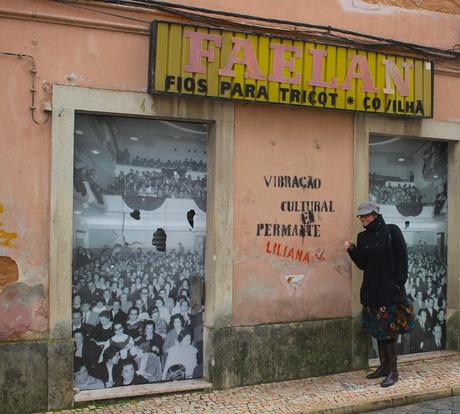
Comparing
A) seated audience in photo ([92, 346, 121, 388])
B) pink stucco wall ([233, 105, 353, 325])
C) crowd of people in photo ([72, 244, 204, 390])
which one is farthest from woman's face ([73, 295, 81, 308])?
pink stucco wall ([233, 105, 353, 325])

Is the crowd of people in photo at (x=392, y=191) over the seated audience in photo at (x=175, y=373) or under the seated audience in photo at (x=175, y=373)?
over

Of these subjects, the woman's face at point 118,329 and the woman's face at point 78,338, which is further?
the woman's face at point 118,329

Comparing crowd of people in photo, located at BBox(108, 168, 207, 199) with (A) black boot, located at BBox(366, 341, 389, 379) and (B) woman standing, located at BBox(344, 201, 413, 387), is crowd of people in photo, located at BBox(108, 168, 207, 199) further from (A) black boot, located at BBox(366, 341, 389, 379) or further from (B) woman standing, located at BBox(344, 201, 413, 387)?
(A) black boot, located at BBox(366, 341, 389, 379)

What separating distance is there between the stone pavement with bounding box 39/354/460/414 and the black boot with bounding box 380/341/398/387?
0.07m

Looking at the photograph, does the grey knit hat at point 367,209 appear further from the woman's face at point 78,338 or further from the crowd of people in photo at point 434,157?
the woman's face at point 78,338

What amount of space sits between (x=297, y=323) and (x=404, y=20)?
393cm

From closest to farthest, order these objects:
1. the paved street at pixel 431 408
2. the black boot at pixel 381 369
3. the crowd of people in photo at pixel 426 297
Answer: the paved street at pixel 431 408, the black boot at pixel 381 369, the crowd of people in photo at pixel 426 297

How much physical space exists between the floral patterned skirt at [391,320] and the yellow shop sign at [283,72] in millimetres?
2257

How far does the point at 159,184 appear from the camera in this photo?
6.37 meters

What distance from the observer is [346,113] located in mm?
6992

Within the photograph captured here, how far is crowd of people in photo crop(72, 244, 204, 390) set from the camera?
5988 millimetres

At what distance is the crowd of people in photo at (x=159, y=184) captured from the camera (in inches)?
244

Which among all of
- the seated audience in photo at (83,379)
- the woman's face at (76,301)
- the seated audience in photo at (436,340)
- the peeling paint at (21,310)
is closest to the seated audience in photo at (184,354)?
the seated audience in photo at (83,379)

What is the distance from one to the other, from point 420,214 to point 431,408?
2.78 meters
